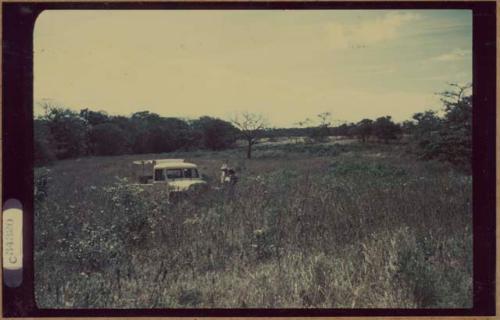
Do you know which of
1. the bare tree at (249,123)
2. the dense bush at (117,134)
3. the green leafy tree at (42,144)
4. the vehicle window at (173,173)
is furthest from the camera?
the vehicle window at (173,173)

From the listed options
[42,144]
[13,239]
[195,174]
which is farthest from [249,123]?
[13,239]

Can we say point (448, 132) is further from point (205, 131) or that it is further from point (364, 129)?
point (205, 131)

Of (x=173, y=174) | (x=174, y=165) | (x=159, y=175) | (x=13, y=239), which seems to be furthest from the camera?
(x=173, y=174)

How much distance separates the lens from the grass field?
388 centimetres

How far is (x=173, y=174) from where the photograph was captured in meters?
5.05

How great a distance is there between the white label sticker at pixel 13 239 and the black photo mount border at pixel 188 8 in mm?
51

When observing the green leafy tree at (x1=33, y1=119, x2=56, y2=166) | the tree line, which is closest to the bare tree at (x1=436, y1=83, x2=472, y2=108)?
the tree line

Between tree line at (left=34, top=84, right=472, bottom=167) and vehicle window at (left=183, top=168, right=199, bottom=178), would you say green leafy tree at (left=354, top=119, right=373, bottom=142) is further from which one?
vehicle window at (left=183, top=168, right=199, bottom=178)

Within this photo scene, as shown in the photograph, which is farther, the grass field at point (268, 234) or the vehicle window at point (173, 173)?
the vehicle window at point (173, 173)

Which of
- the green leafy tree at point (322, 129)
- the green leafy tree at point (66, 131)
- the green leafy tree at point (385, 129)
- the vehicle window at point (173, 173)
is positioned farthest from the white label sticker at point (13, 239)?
the green leafy tree at point (385, 129)

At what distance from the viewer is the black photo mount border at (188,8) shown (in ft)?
12.7

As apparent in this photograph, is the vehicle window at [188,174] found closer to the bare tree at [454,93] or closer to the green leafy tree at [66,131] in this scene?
the green leafy tree at [66,131]

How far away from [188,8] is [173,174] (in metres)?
2.02

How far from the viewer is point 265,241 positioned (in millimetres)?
4391
